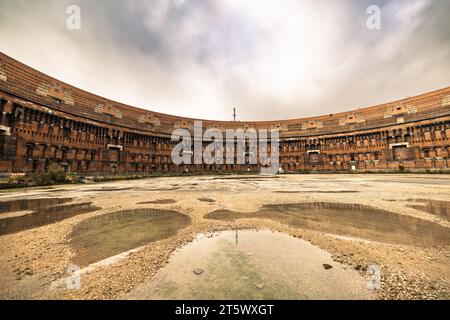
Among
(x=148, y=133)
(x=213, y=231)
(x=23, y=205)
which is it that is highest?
(x=148, y=133)

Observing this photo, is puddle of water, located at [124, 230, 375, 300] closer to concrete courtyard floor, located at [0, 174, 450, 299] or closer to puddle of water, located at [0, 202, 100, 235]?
concrete courtyard floor, located at [0, 174, 450, 299]

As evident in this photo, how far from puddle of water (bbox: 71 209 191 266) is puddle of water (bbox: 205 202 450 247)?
1.21 meters

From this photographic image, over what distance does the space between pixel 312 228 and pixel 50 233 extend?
5.63m

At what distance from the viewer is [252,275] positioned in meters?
2.21

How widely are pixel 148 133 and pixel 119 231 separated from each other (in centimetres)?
3972

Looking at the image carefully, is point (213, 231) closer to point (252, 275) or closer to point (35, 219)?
point (252, 275)

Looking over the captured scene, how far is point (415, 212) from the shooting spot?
500cm

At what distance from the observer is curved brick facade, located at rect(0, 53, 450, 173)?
22.6 meters

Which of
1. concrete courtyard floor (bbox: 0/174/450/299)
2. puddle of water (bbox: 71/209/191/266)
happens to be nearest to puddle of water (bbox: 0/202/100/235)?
concrete courtyard floor (bbox: 0/174/450/299)

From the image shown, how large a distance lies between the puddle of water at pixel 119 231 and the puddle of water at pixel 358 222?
1.21 m

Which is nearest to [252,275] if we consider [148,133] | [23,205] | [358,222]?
[358,222]

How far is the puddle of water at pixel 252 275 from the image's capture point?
6.08 ft

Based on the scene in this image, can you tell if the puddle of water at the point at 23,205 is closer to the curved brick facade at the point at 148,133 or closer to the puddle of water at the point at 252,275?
the puddle of water at the point at 252,275
